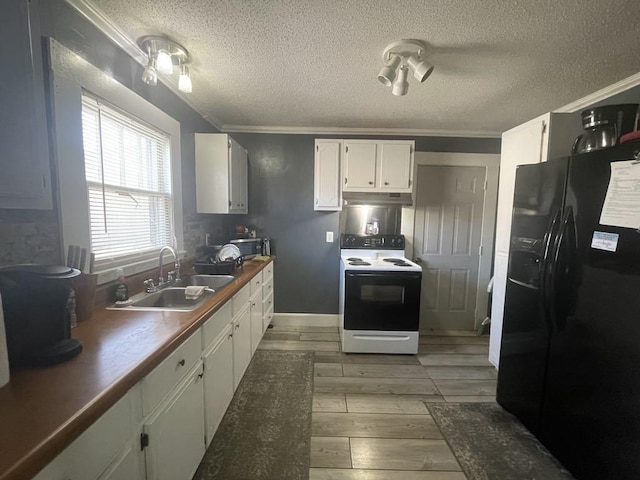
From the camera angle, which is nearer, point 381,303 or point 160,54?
point 160,54

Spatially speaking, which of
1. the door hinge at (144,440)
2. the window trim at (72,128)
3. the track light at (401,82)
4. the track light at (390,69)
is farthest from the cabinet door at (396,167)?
the door hinge at (144,440)

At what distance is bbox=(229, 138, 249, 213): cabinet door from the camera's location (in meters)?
2.70

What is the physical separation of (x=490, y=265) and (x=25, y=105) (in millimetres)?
3969

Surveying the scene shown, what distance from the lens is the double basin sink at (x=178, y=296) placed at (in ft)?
5.30

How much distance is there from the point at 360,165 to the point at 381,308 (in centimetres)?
155

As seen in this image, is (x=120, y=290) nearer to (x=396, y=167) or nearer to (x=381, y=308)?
Answer: (x=381, y=308)

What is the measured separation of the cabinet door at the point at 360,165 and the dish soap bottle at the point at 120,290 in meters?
2.22

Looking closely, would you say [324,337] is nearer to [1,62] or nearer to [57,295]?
[57,295]

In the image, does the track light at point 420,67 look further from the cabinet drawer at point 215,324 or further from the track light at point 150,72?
the cabinet drawer at point 215,324

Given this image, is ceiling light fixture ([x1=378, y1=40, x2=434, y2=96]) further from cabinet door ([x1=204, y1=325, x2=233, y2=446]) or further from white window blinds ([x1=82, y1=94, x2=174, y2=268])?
cabinet door ([x1=204, y1=325, x2=233, y2=446])

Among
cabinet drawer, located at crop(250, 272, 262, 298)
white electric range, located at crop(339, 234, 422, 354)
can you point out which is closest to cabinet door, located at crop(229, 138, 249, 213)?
cabinet drawer, located at crop(250, 272, 262, 298)

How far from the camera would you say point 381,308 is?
2.71m

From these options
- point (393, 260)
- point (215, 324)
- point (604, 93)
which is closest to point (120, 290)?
point (215, 324)

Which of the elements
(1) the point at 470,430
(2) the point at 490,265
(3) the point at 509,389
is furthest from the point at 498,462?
(2) the point at 490,265
